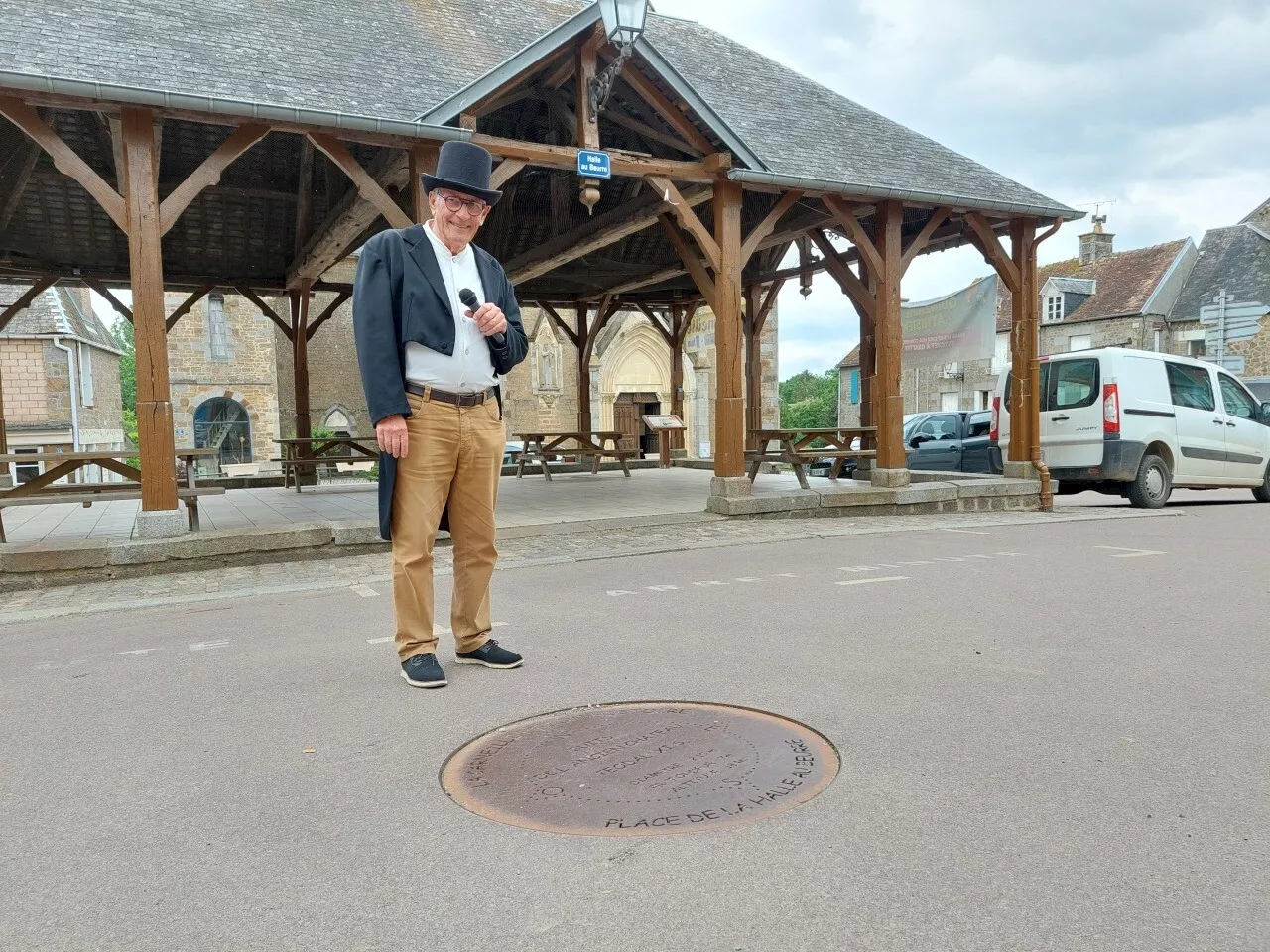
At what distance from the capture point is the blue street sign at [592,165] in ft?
25.8

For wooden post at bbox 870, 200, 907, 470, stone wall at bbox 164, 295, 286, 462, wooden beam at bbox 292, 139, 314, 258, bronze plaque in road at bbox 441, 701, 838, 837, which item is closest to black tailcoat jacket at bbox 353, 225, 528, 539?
A: bronze plaque in road at bbox 441, 701, 838, 837

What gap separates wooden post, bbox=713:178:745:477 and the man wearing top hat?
501cm

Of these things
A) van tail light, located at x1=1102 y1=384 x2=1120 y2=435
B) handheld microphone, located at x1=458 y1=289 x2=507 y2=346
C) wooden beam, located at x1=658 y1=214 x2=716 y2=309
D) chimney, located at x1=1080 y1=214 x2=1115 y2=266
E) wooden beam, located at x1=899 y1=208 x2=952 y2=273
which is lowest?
van tail light, located at x1=1102 y1=384 x2=1120 y2=435

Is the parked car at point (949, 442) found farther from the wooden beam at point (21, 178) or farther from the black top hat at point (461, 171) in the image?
the black top hat at point (461, 171)

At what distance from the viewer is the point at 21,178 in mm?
8977

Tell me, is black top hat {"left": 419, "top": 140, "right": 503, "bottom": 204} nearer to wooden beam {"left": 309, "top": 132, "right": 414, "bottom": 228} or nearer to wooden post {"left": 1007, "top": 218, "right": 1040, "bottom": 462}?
wooden beam {"left": 309, "top": 132, "right": 414, "bottom": 228}

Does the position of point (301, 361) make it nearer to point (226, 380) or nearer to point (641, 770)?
point (641, 770)

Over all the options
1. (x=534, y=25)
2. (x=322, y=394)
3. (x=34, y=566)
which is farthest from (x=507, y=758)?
(x=322, y=394)

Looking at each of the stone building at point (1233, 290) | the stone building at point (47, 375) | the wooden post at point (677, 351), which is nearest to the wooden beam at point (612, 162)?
the wooden post at point (677, 351)

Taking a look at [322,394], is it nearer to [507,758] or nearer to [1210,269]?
[507,758]

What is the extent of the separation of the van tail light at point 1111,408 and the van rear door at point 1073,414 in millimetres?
63

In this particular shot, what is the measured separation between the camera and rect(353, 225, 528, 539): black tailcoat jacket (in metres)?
3.29

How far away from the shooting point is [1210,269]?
30.4 metres

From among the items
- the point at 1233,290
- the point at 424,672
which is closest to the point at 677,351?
the point at 424,672
